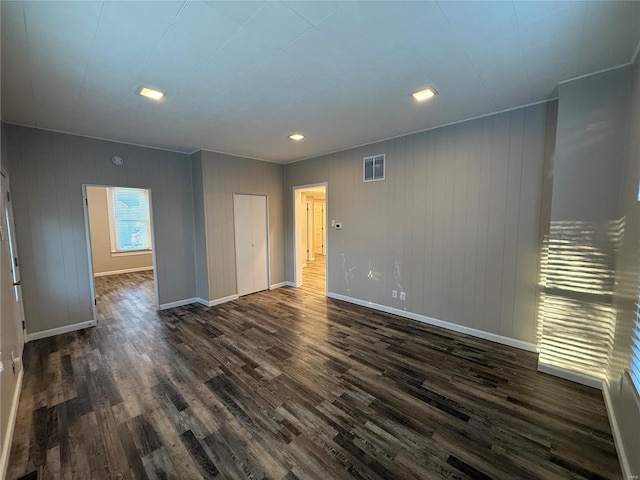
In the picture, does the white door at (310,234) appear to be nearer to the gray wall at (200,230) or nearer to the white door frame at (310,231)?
the white door frame at (310,231)

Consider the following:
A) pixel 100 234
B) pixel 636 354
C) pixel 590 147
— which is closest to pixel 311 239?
pixel 100 234

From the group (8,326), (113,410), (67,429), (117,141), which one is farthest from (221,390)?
(117,141)

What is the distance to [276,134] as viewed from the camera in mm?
3742

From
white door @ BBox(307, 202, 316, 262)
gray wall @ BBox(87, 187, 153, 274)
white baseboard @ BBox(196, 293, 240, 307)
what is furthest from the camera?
white door @ BBox(307, 202, 316, 262)

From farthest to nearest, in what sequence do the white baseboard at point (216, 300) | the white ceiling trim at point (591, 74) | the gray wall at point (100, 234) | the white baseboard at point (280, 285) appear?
1. the gray wall at point (100, 234)
2. the white baseboard at point (280, 285)
3. the white baseboard at point (216, 300)
4. the white ceiling trim at point (591, 74)

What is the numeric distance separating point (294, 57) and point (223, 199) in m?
3.32

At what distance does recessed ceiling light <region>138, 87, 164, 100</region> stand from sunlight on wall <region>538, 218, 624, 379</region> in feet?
13.0

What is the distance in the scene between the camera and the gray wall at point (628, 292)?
5.08ft

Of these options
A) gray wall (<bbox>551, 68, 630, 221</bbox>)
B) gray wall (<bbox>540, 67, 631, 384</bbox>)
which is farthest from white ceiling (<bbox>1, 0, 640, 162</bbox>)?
gray wall (<bbox>540, 67, 631, 384</bbox>)

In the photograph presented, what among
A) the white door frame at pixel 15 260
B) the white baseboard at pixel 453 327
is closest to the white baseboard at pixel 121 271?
the white door frame at pixel 15 260

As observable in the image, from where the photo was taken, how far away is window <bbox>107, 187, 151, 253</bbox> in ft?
24.4

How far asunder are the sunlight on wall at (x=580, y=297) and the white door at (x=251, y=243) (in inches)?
181

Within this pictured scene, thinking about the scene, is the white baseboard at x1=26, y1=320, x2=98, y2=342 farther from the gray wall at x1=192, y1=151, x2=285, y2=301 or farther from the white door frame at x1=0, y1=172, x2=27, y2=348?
the gray wall at x1=192, y1=151, x2=285, y2=301

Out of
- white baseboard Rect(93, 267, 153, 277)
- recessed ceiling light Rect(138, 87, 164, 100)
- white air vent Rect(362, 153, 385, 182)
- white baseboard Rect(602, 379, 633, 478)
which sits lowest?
white baseboard Rect(602, 379, 633, 478)
